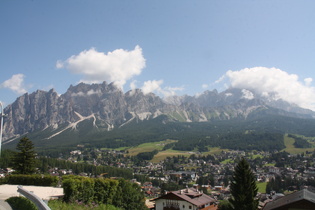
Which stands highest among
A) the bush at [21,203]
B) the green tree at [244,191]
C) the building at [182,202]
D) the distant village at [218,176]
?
the bush at [21,203]

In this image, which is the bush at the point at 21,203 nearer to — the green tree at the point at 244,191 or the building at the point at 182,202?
the green tree at the point at 244,191

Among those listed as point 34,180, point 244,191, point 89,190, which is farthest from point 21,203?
point 244,191

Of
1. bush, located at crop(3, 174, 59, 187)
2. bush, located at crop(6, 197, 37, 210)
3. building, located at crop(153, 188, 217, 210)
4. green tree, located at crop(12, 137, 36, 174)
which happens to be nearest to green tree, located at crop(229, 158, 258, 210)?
building, located at crop(153, 188, 217, 210)

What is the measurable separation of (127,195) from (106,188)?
14224 mm

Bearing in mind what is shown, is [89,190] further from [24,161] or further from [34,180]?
[24,161]

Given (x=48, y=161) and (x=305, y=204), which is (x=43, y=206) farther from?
(x=48, y=161)

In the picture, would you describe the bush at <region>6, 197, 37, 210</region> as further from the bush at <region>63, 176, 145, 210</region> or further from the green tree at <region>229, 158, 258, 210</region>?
the green tree at <region>229, 158, 258, 210</region>

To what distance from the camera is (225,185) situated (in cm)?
13975

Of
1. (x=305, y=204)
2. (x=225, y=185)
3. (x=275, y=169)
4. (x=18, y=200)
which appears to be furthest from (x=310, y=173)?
(x=18, y=200)

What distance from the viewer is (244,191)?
33531 mm

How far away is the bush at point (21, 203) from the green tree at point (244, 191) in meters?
25.5

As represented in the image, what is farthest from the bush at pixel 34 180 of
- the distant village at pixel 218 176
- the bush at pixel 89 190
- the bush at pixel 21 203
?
the distant village at pixel 218 176

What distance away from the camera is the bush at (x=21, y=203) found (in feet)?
50.1

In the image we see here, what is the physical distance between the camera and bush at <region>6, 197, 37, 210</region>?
1529 centimetres
